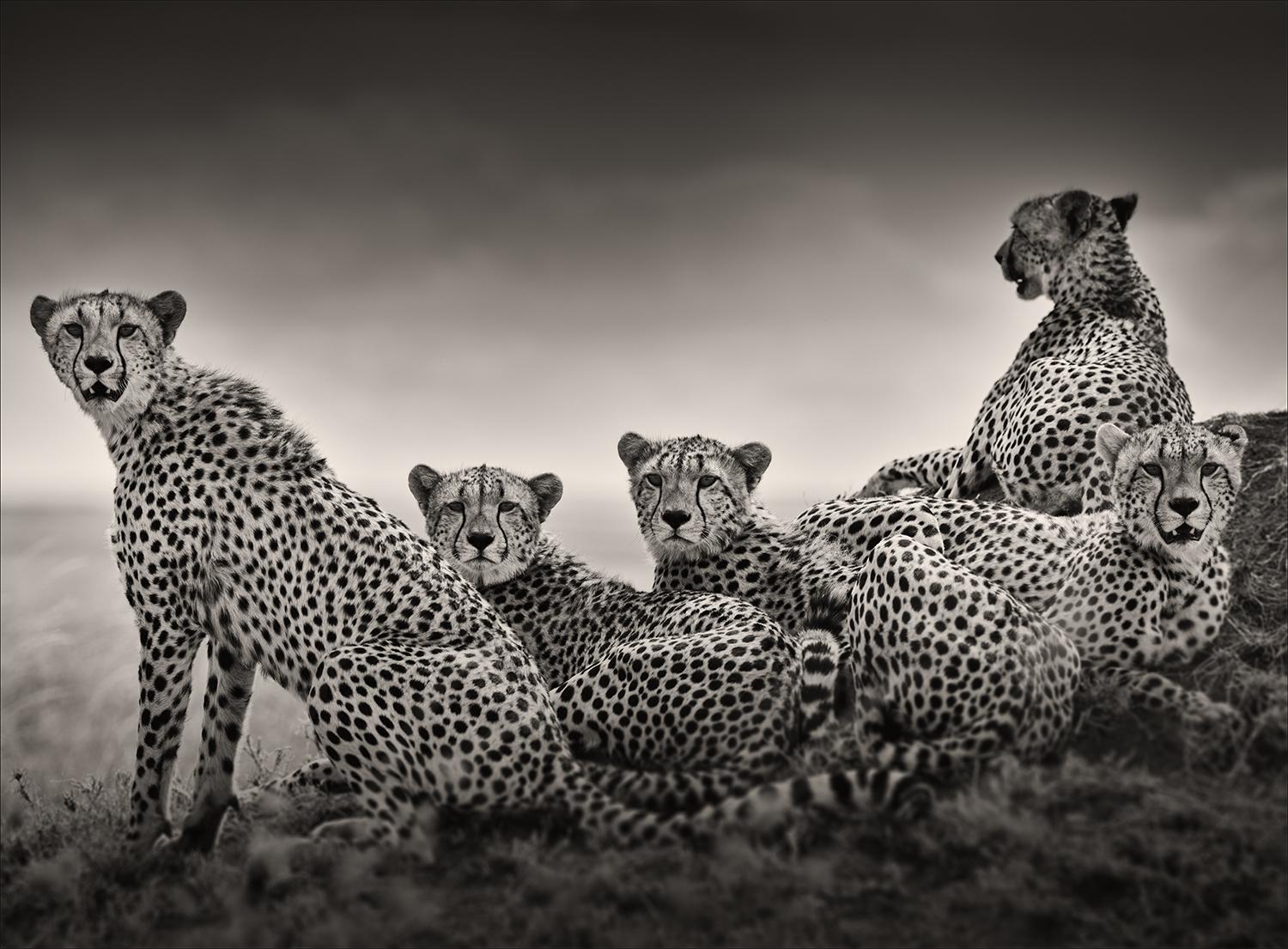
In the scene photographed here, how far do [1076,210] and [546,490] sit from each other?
341 cm

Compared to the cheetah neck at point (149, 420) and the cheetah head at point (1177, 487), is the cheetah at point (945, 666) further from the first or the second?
the cheetah neck at point (149, 420)

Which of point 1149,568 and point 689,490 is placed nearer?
point 1149,568

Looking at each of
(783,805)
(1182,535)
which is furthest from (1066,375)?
(783,805)

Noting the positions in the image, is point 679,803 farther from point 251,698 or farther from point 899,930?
point 251,698

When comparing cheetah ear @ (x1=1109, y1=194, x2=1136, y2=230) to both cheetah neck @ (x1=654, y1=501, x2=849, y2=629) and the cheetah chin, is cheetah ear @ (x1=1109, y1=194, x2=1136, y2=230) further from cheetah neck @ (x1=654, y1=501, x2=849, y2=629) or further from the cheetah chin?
the cheetah chin

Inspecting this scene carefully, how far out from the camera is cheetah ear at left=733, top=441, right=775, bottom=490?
22.0 ft

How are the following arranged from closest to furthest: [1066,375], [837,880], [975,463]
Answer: [837,880] → [1066,375] → [975,463]

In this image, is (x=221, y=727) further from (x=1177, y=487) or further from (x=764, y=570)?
(x=1177, y=487)

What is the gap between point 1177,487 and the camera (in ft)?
17.6

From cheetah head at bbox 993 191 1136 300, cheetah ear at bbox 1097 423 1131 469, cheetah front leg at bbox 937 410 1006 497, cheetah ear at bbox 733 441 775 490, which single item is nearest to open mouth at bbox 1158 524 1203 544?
cheetah ear at bbox 1097 423 1131 469

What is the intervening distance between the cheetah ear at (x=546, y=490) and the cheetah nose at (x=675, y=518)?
686 mm

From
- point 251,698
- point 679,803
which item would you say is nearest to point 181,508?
point 251,698

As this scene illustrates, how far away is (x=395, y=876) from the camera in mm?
4652

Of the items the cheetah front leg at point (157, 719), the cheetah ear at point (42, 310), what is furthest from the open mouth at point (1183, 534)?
the cheetah ear at point (42, 310)
